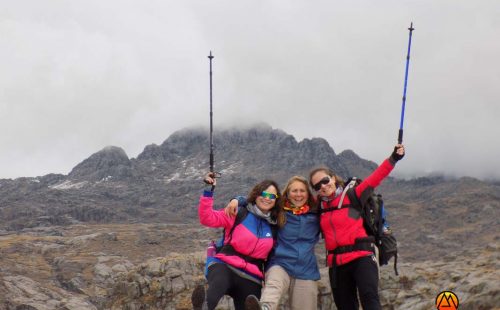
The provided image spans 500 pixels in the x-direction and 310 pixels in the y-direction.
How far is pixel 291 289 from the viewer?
11.1 m

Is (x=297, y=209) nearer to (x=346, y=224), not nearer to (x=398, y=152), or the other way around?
(x=346, y=224)

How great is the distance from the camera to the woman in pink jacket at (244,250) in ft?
36.1

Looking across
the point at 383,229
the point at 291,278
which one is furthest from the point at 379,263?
the point at 291,278

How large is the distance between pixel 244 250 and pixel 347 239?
7.75 ft

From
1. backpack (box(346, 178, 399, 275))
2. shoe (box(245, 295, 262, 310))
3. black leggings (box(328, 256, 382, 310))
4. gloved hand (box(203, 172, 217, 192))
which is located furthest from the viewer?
gloved hand (box(203, 172, 217, 192))

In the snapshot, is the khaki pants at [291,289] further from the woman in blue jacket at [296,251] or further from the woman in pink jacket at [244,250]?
the woman in pink jacket at [244,250]

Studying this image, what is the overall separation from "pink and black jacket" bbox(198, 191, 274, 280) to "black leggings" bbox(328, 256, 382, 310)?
1.68m

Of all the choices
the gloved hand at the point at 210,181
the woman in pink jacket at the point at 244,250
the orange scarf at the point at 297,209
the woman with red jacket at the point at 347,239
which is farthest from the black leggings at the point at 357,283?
the gloved hand at the point at 210,181

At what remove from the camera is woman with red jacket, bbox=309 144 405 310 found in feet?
34.7

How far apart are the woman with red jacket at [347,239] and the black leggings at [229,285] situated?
192 centimetres

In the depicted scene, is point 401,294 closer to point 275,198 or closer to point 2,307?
point 275,198

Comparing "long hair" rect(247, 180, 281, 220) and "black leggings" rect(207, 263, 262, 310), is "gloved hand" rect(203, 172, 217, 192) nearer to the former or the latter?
"long hair" rect(247, 180, 281, 220)

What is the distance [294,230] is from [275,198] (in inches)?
34.8

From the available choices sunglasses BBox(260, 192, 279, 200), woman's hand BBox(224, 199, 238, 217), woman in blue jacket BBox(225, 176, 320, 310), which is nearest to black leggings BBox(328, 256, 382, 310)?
woman in blue jacket BBox(225, 176, 320, 310)
